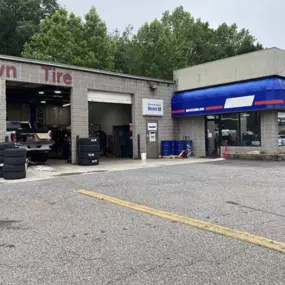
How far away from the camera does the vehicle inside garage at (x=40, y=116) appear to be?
1767 centimetres

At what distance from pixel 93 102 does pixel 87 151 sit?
7590 mm

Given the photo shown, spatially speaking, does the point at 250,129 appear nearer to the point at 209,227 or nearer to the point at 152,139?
the point at 152,139

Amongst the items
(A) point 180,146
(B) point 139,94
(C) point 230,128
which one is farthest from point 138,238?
(A) point 180,146

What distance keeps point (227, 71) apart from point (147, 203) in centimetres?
1528

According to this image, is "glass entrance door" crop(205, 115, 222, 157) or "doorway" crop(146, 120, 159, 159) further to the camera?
"doorway" crop(146, 120, 159, 159)

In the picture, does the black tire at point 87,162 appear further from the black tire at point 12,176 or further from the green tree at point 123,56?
the green tree at point 123,56

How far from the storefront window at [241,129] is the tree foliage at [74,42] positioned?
17404mm

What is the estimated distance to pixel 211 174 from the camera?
13008mm

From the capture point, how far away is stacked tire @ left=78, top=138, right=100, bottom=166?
58.4 ft

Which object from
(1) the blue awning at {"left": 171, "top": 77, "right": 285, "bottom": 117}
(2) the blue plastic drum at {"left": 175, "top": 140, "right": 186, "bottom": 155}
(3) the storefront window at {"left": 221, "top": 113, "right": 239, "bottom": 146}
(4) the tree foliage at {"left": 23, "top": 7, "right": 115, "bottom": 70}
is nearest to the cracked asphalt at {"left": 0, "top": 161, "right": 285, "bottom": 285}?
(1) the blue awning at {"left": 171, "top": 77, "right": 285, "bottom": 117}

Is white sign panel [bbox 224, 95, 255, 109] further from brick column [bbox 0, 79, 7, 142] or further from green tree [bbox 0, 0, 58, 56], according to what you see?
green tree [bbox 0, 0, 58, 56]

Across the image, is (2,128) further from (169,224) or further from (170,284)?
(170,284)

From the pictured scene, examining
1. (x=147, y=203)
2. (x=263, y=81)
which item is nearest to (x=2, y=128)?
(x=147, y=203)

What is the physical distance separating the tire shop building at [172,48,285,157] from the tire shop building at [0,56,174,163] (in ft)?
4.71
